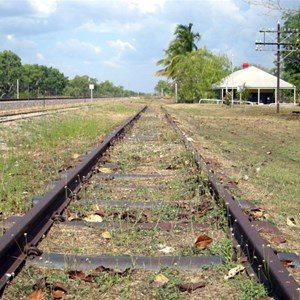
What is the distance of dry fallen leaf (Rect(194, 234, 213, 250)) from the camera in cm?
387

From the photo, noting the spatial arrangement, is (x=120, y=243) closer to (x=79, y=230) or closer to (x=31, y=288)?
(x=79, y=230)

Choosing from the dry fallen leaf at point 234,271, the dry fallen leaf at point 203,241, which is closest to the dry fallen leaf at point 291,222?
the dry fallen leaf at point 203,241

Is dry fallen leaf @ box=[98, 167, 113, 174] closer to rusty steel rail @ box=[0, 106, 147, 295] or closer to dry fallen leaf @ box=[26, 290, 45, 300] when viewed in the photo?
rusty steel rail @ box=[0, 106, 147, 295]

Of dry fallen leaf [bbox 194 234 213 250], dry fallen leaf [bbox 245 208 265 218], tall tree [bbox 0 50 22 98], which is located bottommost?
dry fallen leaf [bbox 245 208 265 218]

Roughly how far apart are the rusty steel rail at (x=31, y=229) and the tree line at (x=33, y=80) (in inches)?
2293

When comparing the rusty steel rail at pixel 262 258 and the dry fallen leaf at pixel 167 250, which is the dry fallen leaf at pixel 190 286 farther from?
the dry fallen leaf at pixel 167 250

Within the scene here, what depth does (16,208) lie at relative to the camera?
16.6 ft

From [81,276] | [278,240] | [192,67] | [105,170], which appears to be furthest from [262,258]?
[192,67]

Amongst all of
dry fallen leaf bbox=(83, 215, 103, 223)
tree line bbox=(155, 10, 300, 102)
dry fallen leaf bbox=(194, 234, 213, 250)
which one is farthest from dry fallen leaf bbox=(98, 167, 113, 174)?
tree line bbox=(155, 10, 300, 102)

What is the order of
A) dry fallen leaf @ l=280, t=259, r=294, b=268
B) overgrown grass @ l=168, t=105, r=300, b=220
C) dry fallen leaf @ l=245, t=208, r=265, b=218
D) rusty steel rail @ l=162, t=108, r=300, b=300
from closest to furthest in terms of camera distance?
rusty steel rail @ l=162, t=108, r=300, b=300 < dry fallen leaf @ l=280, t=259, r=294, b=268 < dry fallen leaf @ l=245, t=208, r=265, b=218 < overgrown grass @ l=168, t=105, r=300, b=220

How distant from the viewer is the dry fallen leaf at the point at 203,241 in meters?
3.87

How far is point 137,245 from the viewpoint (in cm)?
391

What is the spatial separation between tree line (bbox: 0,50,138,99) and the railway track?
58.5 m

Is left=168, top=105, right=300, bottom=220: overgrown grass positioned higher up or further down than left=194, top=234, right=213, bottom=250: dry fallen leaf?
further down
